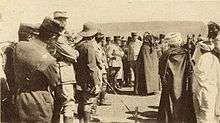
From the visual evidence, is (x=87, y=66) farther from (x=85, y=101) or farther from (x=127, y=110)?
(x=127, y=110)

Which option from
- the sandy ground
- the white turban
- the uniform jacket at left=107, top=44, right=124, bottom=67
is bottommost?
the sandy ground

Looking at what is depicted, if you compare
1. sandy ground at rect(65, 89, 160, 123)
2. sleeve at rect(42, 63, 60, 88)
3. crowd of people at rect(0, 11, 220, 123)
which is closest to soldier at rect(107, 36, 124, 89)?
sandy ground at rect(65, 89, 160, 123)

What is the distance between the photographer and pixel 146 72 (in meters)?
6.81

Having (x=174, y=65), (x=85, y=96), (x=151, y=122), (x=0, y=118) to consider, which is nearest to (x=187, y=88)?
(x=174, y=65)

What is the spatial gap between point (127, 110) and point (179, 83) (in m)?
0.94

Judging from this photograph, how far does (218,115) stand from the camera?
14.3 ft

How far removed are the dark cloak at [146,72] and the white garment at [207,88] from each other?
2.32 meters

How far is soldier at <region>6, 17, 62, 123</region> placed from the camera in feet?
10.7

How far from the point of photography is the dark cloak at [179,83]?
4453 mm

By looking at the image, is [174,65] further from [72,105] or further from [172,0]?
[72,105]

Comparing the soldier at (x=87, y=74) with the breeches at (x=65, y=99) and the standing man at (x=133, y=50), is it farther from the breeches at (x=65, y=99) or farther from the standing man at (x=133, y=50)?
the standing man at (x=133, y=50)

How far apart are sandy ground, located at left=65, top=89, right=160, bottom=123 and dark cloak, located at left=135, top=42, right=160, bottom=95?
257mm

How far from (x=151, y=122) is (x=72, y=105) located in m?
1.19

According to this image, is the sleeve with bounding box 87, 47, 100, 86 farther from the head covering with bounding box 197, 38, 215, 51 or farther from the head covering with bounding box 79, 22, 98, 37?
the head covering with bounding box 197, 38, 215, 51
